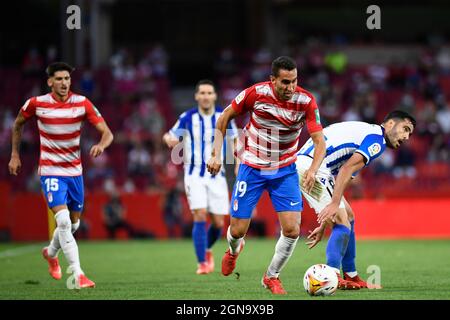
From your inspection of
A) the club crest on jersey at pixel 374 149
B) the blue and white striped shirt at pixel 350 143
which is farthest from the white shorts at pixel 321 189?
the club crest on jersey at pixel 374 149

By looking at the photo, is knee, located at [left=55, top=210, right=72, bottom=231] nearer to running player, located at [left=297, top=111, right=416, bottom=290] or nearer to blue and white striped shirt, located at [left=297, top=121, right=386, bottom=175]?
running player, located at [left=297, top=111, right=416, bottom=290]

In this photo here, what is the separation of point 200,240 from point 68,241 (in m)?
2.89

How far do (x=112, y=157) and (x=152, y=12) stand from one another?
10421mm

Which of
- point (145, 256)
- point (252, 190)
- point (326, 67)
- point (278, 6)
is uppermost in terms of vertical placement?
point (278, 6)

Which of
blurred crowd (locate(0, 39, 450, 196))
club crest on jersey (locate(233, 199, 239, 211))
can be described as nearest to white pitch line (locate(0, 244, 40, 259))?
blurred crowd (locate(0, 39, 450, 196))

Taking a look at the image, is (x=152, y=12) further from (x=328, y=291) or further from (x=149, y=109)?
(x=328, y=291)

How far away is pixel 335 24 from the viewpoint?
3481cm

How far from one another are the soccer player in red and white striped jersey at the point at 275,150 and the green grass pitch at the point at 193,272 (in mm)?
622

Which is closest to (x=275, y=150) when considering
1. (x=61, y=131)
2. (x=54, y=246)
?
(x=61, y=131)

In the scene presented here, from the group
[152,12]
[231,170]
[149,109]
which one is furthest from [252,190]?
[152,12]

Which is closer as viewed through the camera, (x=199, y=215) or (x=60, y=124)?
(x=60, y=124)

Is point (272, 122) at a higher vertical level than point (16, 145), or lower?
higher

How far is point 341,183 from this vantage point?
9312 mm

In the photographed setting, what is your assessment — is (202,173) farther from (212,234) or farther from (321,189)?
(321,189)
